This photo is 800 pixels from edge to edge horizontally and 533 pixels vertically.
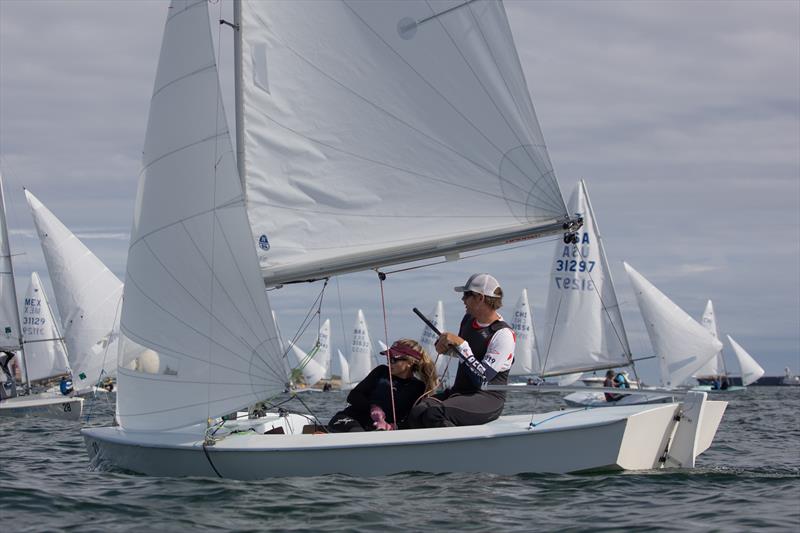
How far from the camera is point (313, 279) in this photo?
8.21 m

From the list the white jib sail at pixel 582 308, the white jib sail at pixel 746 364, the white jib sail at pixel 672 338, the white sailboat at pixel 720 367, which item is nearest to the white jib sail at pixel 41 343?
the white jib sail at pixel 582 308

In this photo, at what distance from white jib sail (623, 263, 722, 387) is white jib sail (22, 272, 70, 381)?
20.3 meters

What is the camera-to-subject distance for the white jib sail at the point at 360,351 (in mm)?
64875

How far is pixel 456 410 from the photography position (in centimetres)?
758

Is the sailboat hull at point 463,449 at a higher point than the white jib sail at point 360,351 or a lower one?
lower

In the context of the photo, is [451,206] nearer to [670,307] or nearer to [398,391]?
[398,391]

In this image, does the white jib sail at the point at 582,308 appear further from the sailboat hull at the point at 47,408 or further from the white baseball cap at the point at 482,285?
the white baseball cap at the point at 482,285

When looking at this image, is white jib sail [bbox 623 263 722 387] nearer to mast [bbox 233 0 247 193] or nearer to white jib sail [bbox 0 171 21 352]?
white jib sail [bbox 0 171 21 352]

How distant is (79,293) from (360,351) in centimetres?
3592

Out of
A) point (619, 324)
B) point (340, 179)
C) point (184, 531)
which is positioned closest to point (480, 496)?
point (184, 531)

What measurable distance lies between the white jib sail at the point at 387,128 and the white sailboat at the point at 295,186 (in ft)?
0.04

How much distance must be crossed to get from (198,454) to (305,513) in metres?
1.56

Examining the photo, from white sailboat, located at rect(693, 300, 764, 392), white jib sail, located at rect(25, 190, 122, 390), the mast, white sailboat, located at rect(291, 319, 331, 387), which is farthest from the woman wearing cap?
white sailboat, located at rect(291, 319, 331, 387)

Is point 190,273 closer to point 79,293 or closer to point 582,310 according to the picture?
point 582,310
